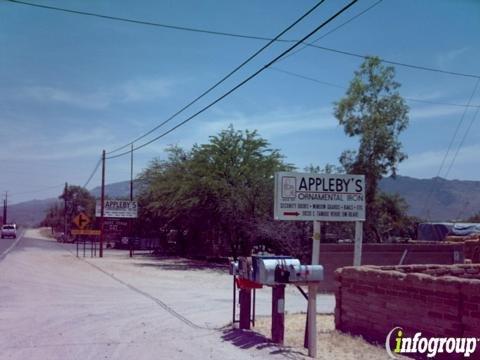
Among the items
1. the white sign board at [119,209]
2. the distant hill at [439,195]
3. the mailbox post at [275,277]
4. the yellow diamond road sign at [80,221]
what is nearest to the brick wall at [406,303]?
the mailbox post at [275,277]

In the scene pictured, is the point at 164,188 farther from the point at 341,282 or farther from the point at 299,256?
the point at 341,282

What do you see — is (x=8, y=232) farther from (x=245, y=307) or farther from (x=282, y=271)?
(x=282, y=271)

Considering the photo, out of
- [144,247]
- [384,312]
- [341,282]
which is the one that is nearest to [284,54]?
[341,282]

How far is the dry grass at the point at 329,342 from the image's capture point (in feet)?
29.9

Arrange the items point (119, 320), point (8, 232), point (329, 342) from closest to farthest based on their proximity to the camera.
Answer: point (329, 342) → point (119, 320) → point (8, 232)

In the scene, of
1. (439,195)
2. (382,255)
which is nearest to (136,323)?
(382,255)

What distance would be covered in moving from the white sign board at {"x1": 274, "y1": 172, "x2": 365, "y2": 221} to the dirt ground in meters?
2.10

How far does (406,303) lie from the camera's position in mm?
9391

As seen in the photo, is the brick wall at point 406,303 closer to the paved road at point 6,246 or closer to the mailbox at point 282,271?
the mailbox at point 282,271

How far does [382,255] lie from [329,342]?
1194 cm

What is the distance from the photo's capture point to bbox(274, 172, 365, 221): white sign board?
10.6 metres

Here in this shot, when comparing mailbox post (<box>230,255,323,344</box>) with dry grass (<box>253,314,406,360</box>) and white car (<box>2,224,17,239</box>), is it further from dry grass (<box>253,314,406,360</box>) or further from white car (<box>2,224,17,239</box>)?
white car (<box>2,224,17,239</box>)

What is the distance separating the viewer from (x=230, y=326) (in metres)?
11.7

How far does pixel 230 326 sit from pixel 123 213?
102ft
